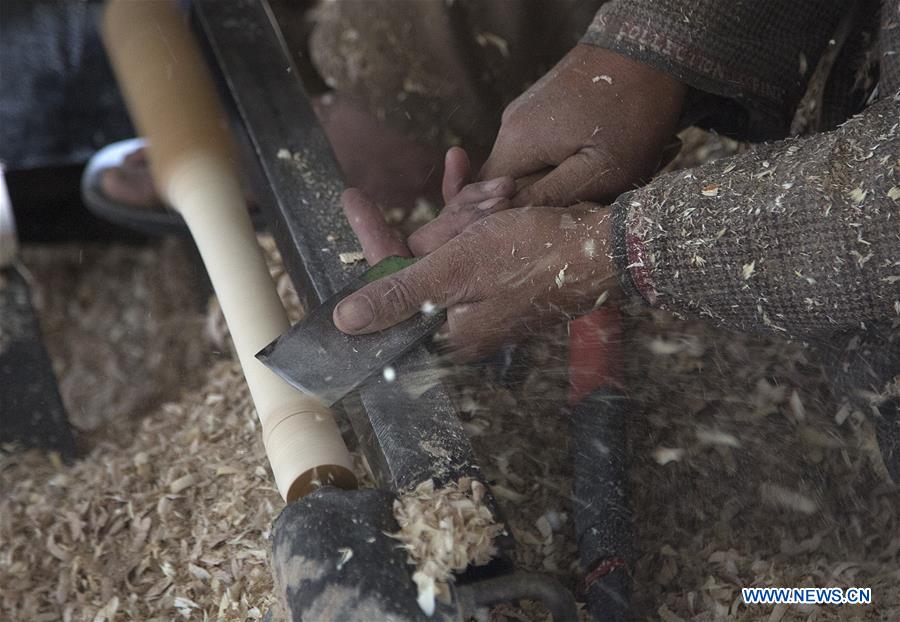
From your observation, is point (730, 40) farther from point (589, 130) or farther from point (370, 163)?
point (370, 163)

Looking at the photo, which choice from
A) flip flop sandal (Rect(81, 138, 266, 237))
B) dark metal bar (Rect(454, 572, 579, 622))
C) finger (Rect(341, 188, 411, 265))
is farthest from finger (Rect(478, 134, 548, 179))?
flip flop sandal (Rect(81, 138, 266, 237))

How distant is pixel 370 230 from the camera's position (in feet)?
5.03

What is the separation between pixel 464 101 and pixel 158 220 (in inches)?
34.9

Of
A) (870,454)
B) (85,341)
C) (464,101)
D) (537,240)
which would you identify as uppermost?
(537,240)

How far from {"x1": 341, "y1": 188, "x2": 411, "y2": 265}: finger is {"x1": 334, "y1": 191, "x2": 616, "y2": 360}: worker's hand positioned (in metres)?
0.13

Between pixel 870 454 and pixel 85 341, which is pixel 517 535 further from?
pixel 85 341

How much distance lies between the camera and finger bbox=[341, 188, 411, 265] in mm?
1519

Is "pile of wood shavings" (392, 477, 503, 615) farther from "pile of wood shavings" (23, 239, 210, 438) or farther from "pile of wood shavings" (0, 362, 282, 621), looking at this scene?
"pile of wood shavings" (23, 239, 210, 438)

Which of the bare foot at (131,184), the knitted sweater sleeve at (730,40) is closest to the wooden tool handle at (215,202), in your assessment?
the bare foot at (131,184)

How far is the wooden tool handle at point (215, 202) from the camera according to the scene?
4.35ft

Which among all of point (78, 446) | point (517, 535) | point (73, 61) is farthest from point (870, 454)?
point (73, 61)

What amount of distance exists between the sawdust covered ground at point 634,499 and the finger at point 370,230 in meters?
0.24

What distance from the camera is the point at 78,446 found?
187 centimetres

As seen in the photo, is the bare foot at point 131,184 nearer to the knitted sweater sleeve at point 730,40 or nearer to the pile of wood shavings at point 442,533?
the knitted sweater sleeve at point 730,40
